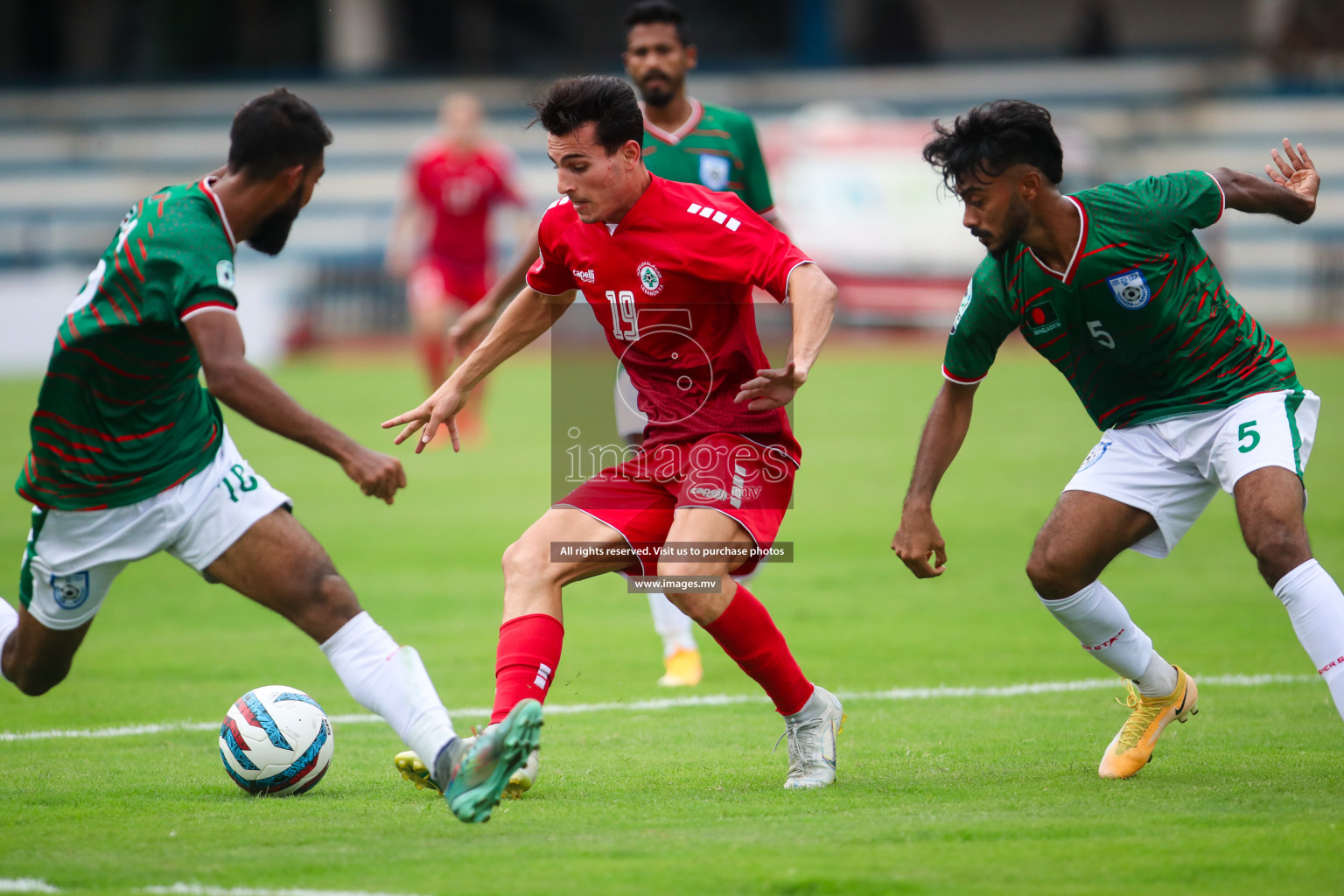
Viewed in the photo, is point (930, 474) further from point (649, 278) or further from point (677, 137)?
point (677, 137)

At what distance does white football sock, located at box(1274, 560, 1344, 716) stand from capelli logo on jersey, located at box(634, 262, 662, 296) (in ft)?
7.07

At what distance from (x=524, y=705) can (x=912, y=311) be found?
22776mm

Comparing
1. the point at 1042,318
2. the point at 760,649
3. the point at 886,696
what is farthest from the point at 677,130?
the point at 760,649

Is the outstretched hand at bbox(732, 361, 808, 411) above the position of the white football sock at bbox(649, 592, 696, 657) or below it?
above

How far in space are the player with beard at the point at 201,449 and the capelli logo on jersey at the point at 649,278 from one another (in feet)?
3.59

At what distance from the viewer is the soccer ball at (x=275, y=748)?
501 centimetres

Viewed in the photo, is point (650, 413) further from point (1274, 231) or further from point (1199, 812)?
point (1274, 231)

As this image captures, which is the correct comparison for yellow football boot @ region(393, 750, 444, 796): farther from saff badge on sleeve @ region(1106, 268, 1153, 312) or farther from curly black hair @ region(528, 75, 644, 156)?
saff badge on sleeve @ region(1106, 268, 1153, 312)

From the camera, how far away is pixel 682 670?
23.3 ft

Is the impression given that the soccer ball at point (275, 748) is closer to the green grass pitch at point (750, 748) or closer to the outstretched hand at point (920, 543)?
the green grass pitch at point (750, 748)

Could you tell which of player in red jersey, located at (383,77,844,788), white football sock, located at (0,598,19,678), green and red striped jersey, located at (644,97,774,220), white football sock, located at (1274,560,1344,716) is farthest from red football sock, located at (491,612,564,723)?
green and red striped jersey, located at (644,97,774,220)

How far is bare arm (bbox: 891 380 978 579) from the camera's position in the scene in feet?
16.6

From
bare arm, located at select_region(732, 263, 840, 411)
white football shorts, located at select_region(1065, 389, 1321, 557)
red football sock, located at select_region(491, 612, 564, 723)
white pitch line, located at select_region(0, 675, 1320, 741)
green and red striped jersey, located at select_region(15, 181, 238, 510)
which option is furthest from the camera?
white pitch line, located at select_region(0, 675, 1320, 741)

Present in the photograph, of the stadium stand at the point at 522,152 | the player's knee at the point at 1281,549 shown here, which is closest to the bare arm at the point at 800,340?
the player's knee at the point at 1281,549
